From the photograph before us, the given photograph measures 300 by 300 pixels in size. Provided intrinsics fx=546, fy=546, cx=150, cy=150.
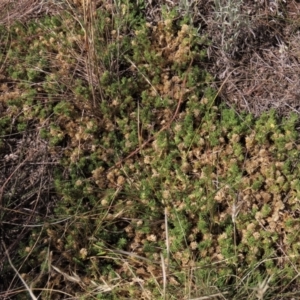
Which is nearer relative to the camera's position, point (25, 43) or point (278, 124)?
point (278, 124)

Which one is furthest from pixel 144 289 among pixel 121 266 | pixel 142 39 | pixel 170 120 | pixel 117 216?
pixel 142 39

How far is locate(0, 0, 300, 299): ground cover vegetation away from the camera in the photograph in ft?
9.79

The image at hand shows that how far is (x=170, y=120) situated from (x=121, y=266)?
98 centimetres

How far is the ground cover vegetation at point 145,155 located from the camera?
298 centimetres

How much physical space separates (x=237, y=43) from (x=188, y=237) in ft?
4.77

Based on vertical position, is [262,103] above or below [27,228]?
above

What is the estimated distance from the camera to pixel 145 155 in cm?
336

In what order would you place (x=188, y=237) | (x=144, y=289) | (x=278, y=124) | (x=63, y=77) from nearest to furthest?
(x=144, y=289) < (x=188, y=237) < (x=278, y=124) < (x=63, y=77)

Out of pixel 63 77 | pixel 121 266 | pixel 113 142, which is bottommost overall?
pixel 121 266

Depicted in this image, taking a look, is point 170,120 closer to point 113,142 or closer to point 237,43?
point 113,142

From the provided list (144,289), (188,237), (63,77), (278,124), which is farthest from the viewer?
(63,77)

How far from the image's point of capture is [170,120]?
3.47 meters

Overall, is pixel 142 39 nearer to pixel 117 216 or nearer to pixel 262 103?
pixel 262 103

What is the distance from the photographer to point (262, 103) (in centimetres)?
355
